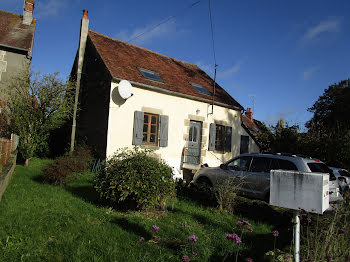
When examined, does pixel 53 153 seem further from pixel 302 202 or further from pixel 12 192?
pixel 302 202

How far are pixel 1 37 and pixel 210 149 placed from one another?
36.6 feet

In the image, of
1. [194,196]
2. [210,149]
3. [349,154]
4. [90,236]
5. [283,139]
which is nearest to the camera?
[90,236]

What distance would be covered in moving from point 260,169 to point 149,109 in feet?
18.5

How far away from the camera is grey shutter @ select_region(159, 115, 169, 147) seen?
440 inches

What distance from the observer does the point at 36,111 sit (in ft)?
31.7

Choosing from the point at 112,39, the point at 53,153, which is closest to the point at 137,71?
the point at 112,39

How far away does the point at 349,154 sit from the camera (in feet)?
29.1

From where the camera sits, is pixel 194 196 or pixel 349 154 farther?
pixel 349 154

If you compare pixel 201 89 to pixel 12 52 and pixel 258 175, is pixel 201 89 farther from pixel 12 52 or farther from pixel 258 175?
pixel 12 52

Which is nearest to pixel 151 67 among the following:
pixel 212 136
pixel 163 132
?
pixel 163 132

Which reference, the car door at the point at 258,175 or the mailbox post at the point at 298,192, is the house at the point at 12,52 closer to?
the car door at the point at 258,175

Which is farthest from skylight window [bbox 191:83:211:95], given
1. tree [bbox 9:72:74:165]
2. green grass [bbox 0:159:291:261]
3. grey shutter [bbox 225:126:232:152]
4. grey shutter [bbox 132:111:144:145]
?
green grass [bbox 0:159:291:261]

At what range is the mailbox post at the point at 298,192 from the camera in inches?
96.3

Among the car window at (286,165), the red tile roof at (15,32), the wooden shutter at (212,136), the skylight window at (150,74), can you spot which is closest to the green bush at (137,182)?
the car window at (286,165)
